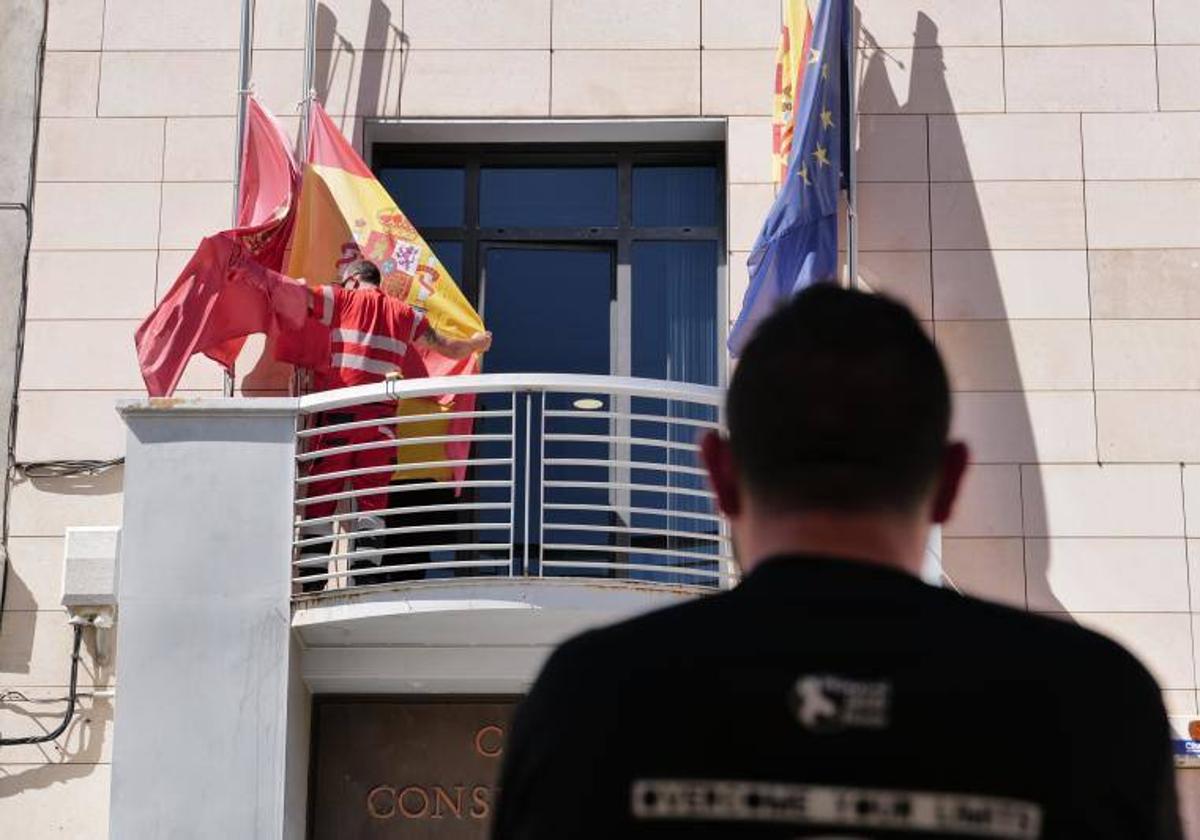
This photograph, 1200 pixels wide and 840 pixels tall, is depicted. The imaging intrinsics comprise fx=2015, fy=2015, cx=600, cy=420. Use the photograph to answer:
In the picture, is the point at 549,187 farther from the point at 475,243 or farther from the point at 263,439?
the point at 263,439

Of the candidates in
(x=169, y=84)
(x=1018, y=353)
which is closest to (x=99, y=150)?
(x=169, y=84)

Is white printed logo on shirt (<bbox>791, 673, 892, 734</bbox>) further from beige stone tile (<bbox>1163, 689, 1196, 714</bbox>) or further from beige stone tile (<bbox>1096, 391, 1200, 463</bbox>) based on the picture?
beige stone tile (<bbox>1096, 391, 1200, 463</bbox>)

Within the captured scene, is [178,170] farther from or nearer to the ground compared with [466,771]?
farther from the ground

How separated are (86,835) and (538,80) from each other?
18.3ft

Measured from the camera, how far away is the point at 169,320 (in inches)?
464

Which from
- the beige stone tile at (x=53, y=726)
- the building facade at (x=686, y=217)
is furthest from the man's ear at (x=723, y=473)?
the beige stone tile at (x=53, y=726)

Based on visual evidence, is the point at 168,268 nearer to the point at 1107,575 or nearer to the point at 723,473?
the point at 1107,575

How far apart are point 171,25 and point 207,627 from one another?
15.3 ft

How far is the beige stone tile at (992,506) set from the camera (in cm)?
1240

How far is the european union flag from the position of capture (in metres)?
12.1

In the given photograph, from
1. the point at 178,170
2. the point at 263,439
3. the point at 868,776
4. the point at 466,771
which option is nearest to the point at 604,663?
the point at 868,776

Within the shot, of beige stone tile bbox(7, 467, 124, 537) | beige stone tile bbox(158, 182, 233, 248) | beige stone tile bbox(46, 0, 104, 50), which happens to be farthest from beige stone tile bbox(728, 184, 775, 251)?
beige stone tile bbox(46, 0, 104, 50)

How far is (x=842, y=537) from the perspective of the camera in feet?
6.75

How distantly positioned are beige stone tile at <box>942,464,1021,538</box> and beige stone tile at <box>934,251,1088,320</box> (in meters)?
1.02
